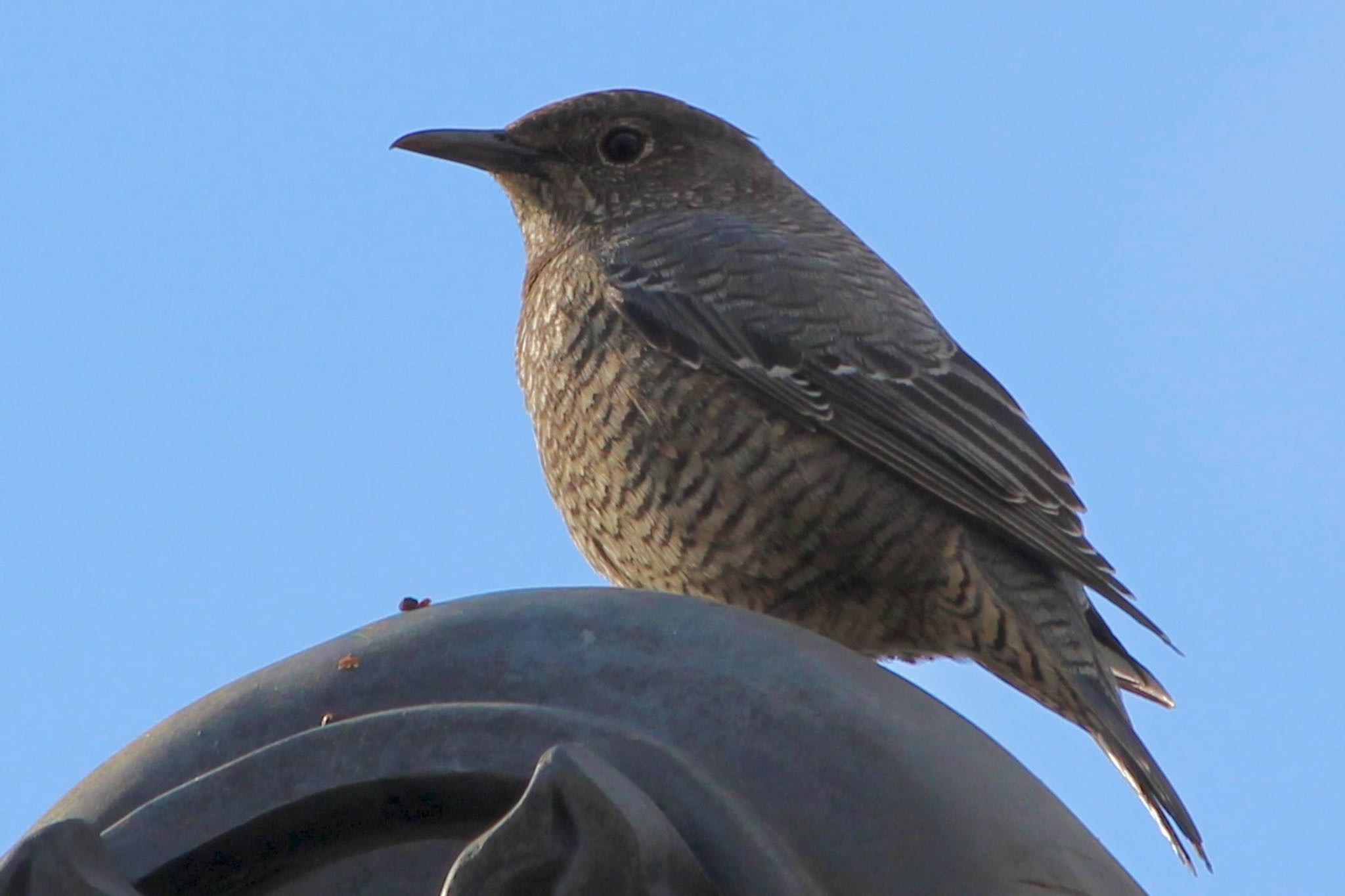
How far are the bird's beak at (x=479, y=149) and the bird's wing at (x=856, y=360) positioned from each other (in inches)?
21.7

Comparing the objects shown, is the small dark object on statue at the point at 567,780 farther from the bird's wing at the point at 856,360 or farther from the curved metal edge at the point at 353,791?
the bird's wing at the point at 856,360

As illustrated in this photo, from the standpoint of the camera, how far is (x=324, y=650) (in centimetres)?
279

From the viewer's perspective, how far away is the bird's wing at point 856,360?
17.5ft

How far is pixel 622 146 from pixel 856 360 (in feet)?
4.94

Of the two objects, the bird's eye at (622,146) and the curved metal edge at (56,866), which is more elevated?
the bird's eye at (622,146)

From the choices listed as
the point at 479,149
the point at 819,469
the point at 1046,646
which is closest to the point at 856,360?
the point at 819,469

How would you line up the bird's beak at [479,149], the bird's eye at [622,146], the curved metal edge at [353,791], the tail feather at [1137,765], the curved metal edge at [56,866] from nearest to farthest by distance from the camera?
the curved metal edge at [56,866]
the curved metal edge at [353,791]
the tail feather at [1137,765]
the bird's beak at [479,149]
the bird's eye at [622,146]

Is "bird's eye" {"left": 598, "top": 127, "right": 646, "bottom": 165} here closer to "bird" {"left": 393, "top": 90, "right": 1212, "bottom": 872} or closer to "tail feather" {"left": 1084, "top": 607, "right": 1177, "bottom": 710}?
"bird" {"left": 393, "top": 90, "right": 1212, "bottom": 872}

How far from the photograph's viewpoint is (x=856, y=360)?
5.61 metres

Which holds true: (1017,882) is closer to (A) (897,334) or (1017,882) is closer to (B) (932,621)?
(B) (932,621)

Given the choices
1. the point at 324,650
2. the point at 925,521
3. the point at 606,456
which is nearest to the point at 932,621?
the point at 925,521

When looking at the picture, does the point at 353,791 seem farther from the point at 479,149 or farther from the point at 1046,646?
the point at 479,149

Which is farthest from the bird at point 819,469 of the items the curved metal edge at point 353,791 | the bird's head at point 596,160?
the curved metal edge at point 353,791

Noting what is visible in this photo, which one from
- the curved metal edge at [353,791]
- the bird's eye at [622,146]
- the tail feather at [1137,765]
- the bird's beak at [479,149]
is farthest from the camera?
the bird's eye at [622,146]
